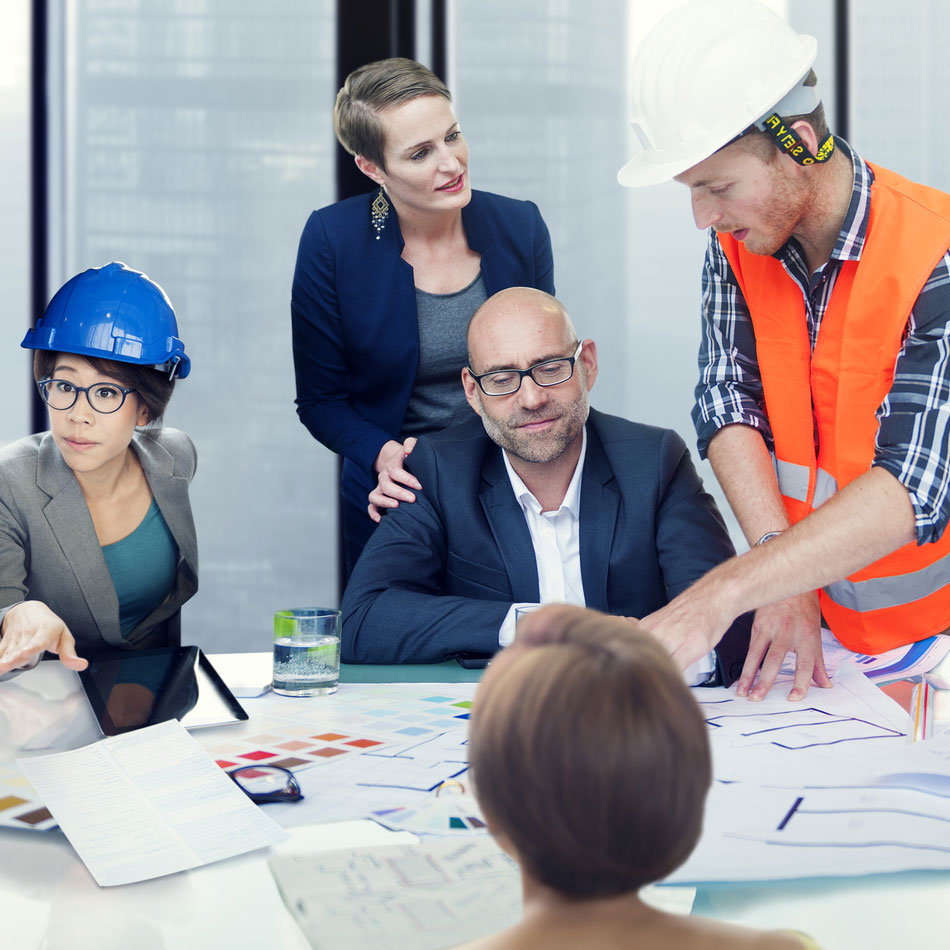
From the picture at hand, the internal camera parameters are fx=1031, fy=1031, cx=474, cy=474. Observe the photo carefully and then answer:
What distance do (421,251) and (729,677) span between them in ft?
4.21

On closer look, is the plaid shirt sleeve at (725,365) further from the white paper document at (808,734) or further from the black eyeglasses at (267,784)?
the black eyeglasses at (267,784)

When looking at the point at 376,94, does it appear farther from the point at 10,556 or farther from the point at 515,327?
the point at 10,556

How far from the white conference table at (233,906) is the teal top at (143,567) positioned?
1107 millimetres

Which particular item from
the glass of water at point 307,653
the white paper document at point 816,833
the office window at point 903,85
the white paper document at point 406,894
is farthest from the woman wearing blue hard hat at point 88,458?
the office window at point 903,85

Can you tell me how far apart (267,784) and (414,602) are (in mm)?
704

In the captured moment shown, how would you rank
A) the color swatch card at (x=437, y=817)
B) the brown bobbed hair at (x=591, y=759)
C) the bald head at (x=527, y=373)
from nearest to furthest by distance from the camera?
the brown bobbed hair at (x=591, y=759)
the color swatch card at (x=437, y=817)
the bald head at (x=527, y=373)

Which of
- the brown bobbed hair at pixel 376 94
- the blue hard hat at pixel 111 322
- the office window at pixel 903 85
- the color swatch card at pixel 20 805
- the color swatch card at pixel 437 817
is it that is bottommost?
the color swatch card at pixel 20 805

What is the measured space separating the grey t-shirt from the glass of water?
0.91 meters

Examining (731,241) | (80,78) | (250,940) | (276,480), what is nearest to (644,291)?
(276,480)

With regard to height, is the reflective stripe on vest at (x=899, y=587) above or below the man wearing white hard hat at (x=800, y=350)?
below

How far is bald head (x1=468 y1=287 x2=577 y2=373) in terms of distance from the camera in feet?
6.87

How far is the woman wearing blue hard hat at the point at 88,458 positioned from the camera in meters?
1.99

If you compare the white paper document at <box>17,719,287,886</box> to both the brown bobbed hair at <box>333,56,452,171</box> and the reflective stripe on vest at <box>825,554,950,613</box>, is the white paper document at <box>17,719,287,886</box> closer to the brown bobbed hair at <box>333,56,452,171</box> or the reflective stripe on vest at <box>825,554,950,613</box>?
the reflective stripe on vest at <box>825,554,950,613</box>

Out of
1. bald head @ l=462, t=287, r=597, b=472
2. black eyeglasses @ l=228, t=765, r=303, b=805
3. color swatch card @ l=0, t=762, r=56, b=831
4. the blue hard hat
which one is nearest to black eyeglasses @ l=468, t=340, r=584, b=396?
bald head @ l=462, t=287, r=597, b=472
